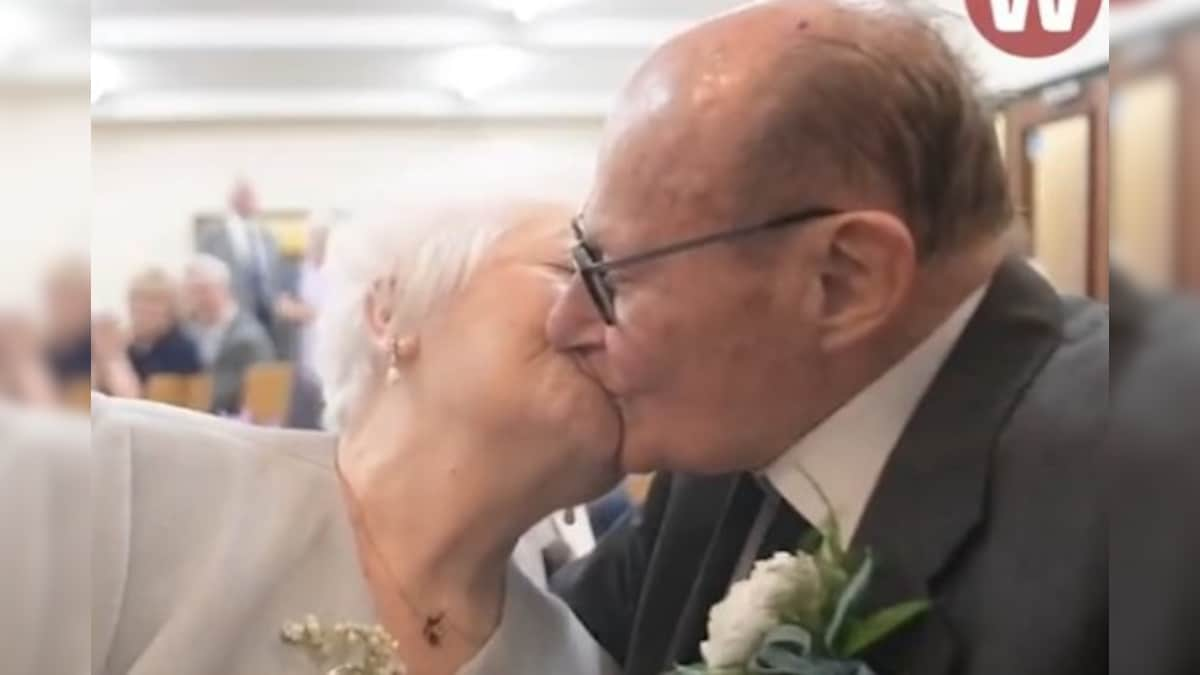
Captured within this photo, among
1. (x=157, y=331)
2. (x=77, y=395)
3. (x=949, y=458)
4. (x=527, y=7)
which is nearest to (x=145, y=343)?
(x=157, y=331)

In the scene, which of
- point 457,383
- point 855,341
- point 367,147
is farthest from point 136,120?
point 855,341

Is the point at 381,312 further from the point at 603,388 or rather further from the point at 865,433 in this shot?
the point at 865,433

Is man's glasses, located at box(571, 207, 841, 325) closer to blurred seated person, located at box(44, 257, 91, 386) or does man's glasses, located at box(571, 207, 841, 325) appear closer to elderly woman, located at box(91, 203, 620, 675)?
elderly woman, located at box(91, 203, 620, 675)

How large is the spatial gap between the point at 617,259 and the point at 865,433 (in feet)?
0.44

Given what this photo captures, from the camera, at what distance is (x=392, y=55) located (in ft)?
2.59

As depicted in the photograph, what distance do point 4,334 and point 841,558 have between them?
0.35 meters

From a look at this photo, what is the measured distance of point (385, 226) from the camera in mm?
858

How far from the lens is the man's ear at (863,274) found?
775mm

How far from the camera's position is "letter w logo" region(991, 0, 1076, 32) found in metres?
0.78

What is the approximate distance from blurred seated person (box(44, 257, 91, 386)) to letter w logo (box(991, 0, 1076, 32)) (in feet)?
1.31

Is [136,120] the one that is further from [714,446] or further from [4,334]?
[714,446]

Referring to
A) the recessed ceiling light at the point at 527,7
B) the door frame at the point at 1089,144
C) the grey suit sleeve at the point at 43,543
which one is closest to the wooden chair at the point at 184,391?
the grey suit sleeve at the point at 43,543

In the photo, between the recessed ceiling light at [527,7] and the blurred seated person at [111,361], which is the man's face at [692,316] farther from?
the blurred seated person at [111,361]

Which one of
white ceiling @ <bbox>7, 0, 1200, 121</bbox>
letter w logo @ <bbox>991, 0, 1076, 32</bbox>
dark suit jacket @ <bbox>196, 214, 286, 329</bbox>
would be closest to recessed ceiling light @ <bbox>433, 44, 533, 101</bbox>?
white ceiling @ <bbox>7, 0, 1200, 121</bbox>
